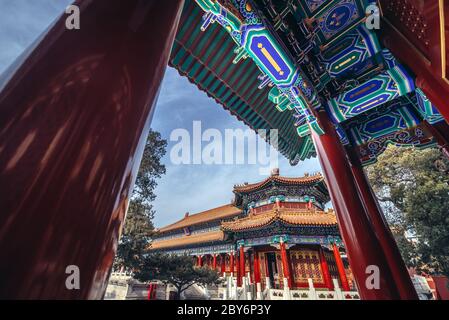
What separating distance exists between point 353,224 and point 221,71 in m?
2.50

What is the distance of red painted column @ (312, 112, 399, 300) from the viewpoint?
6.10 ft

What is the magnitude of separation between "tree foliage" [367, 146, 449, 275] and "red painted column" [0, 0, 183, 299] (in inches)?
501

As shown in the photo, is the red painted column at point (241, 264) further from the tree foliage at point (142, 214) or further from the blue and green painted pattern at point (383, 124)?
the blue and green painted pattern at point (383, 124)

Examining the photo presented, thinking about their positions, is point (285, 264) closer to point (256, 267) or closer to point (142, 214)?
point (256, 267)

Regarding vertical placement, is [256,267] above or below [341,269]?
above

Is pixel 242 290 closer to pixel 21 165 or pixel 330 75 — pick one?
pixel 330 75

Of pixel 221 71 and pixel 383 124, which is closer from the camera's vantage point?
pixel 221 71

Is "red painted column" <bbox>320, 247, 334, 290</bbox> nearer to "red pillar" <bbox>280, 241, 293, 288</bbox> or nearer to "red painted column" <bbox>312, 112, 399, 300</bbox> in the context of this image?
"red pillar" <bbox>280, 241, 293, 288</bbox>

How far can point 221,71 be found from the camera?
9.65 ft

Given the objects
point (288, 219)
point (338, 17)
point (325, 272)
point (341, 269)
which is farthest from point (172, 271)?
point (338, 17)

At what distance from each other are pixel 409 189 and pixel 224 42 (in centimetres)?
1301

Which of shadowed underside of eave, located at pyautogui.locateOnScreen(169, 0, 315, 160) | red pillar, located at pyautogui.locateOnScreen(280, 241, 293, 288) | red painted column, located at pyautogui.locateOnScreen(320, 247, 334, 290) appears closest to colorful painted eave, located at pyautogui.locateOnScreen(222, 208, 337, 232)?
red pillar, located at pyautogui.locateOnScreen(280, 241, 293, 288)
